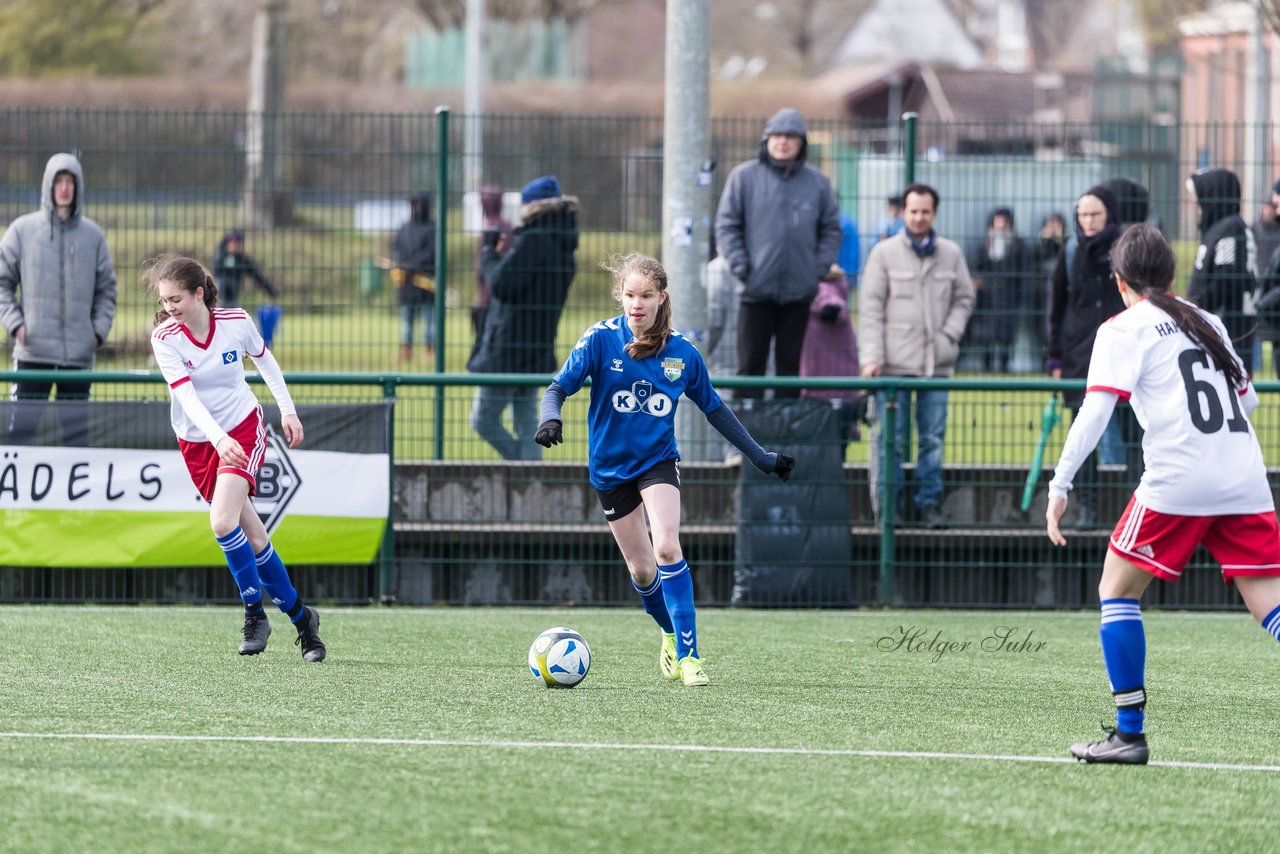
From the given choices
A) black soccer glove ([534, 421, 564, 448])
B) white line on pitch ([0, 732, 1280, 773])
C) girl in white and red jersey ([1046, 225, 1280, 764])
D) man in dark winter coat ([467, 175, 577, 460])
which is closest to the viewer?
girl in white and red jersey ([1046, 225, 1280, 764])

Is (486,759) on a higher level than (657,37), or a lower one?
lower

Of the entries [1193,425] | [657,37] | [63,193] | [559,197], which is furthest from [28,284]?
[657,37]

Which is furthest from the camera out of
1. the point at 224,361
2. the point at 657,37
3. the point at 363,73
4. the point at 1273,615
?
the point at 657,37

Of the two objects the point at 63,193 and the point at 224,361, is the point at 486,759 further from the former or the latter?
the point at 63,193

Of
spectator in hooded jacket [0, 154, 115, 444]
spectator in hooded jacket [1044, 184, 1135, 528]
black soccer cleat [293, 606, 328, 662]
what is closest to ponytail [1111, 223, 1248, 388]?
black soccer cleat [293, 606, 328, 662]

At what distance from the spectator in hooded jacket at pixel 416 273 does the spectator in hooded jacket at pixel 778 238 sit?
206 cm

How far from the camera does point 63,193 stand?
11.0 m

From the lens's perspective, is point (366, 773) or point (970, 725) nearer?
point (366, 773)

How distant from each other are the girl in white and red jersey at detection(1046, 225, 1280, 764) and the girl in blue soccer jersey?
5.90 feet

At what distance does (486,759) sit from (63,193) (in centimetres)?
614

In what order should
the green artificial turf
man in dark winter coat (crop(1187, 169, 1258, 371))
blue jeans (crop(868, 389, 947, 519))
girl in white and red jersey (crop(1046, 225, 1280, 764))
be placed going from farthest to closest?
man in dark winter coat (crop(1187, 169, 1258, 371)) → blue jeans (crop(868, 389, 947, 519)) → girl in white and red jersey (crop(1046, 225, 1280, 764)) → the green artificial turf

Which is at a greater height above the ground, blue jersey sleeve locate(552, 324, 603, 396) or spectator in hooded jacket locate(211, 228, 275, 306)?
spectator in hooded jacket locate(211, 228, 275, 306)

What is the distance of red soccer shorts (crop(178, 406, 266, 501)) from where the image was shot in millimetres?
8375

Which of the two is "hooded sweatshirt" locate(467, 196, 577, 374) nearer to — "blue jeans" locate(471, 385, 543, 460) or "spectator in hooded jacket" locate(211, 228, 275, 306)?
"blue jeans" locate(471, 385, 543, 460)
